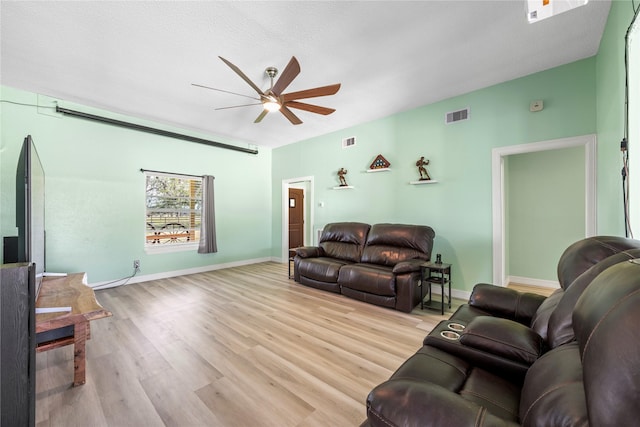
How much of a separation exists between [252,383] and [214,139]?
193 inches

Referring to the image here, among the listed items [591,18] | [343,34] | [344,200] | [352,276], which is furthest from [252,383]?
[591,18]

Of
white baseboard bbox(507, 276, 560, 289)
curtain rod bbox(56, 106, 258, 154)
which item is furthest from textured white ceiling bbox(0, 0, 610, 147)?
white baseboard bbox(507, 276, 560, 289)

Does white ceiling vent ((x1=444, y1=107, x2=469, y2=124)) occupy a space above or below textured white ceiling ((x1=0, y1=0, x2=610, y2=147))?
below

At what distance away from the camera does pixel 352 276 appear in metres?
3.44

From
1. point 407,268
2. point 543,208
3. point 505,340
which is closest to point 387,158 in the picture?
point 407,268

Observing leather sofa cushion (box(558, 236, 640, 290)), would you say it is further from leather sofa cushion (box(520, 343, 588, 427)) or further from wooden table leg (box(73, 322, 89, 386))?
wooden table leg (box(73, 322, 89, 386))

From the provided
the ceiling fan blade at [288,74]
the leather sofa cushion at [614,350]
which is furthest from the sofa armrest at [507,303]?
the ceiling fan blade at [288,74]

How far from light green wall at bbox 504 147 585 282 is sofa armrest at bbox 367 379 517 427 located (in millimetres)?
4240

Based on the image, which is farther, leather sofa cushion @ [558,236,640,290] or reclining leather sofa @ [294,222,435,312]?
reclining leather sofa @ [294,222,435,312]

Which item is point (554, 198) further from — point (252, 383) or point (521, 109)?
point (252, 383)

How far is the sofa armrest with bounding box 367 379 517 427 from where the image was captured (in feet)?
2.30

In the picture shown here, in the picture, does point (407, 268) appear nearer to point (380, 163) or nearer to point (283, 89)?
point (380, 163)

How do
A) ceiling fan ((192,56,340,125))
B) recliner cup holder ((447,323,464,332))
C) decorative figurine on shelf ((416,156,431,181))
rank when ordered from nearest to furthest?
1. recliner cup holder ((447,323,464,332))
2. ceiling fan ((192,56,340,125))
3. decorative figurine on shelf ((416,156,431,181))

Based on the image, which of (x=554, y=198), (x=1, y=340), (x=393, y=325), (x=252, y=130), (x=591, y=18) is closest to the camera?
(x=1, y=340)
